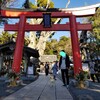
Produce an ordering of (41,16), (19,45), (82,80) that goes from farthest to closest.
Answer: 1. (41,16)
2. (19,45)
3. (82,80)

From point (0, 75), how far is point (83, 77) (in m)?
14.3

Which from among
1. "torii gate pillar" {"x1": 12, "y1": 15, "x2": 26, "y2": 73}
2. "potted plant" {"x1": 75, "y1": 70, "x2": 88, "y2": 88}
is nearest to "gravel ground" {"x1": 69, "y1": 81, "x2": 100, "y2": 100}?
"potted plant" {"x1": 75, "y1": 70, "x2": 88, "y2": 88}

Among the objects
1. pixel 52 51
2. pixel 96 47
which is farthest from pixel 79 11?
pixel 52 51

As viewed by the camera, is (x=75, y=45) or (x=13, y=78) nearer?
(x=13, y=78)

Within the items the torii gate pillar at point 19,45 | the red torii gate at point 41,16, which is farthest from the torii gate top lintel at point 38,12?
the torii gate pillar at point 19,45

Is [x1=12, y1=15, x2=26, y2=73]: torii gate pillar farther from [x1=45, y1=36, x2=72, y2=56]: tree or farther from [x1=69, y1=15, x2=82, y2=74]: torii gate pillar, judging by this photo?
[x1=45, y1=36, x2=72, y2=56]: tree

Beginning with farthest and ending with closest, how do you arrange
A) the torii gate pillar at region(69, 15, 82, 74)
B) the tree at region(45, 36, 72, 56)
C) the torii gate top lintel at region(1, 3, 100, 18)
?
the tree at region(45, 36, 72, 56) → the torii gate top lintel at region(1, 3, 100, 18) → the torii gate pillar at region(69, 15, 82, 74)

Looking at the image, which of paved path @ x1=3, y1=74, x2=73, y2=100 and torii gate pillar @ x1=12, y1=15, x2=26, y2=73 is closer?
paved path @ x1=3, y1=74, x2=73, y2=100

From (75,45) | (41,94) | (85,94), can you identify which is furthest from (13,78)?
(75,45)

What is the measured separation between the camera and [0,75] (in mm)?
26859

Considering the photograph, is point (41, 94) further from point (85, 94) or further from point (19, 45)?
point (19, 45)

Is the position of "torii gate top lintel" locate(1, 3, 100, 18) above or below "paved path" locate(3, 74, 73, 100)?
above

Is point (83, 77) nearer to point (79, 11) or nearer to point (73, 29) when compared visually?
point (73, 29)

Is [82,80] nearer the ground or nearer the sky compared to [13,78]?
nearer the ground
